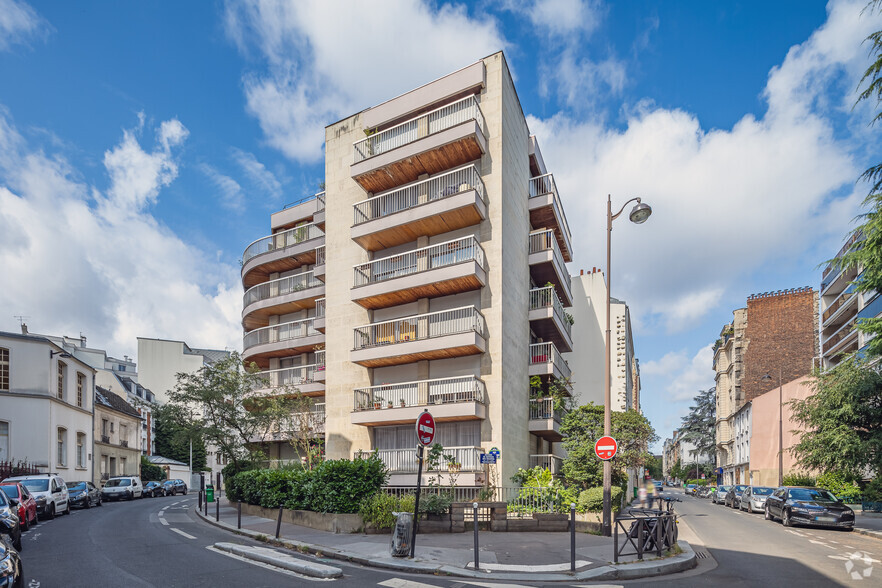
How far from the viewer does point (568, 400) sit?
94.8ft

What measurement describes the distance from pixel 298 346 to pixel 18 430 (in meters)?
16.3

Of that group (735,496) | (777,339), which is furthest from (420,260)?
(777,339)

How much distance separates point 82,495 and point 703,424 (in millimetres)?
83731

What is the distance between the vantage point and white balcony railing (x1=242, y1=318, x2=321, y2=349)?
31.4m

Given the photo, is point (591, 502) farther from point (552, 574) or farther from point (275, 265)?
point (275, 265)

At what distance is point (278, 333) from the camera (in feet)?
109

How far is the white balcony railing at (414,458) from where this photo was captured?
2083 centimetres

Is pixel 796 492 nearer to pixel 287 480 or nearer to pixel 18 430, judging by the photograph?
pixel 287 480

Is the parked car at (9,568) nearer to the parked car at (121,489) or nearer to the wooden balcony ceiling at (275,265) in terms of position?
the wooden balcony ceiling at (275,265)

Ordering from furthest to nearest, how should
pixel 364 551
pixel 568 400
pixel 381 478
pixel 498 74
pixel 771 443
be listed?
pixel 771 443 < pixel 568 400 < pixel 498 74 < pixel 381 478 < pixel 364 551

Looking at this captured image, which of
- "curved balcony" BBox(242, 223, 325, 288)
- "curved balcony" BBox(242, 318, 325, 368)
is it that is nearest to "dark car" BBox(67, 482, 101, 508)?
"curved balcony" BBox(242, 318, 325, 368)

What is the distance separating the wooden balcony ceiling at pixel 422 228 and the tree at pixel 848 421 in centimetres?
1645

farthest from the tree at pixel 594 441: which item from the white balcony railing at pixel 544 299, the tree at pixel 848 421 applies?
the tree at pixel 848 421

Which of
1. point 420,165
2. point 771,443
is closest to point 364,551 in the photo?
point 420,165
